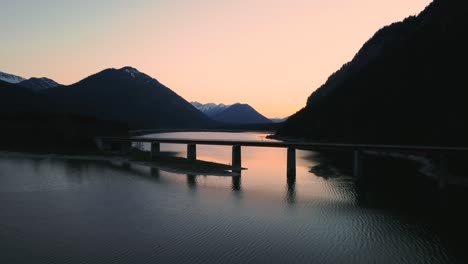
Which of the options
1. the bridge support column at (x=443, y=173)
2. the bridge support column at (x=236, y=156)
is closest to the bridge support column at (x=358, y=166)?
the bridge support column at (x=443, y=173)

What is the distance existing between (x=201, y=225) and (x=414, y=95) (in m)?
112

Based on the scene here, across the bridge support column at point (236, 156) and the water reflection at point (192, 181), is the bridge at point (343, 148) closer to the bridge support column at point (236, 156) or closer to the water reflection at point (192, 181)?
the bridge support column at point (236, 156)

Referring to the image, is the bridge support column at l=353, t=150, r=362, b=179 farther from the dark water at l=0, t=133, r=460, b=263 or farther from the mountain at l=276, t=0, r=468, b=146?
the mountain at l=276, t=0, r=468, b=146

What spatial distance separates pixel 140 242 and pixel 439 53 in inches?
4999

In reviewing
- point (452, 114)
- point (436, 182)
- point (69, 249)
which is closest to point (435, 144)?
point (452, 114)

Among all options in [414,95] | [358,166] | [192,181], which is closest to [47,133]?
[192,181]

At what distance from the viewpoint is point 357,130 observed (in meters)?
142

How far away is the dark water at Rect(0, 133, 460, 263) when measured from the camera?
2717cm

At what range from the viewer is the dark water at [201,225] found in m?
27.2

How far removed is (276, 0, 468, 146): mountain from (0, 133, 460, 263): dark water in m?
49.1

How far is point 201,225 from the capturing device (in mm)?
34875

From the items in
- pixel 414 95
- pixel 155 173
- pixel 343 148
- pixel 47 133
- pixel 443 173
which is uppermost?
pixel 414 95

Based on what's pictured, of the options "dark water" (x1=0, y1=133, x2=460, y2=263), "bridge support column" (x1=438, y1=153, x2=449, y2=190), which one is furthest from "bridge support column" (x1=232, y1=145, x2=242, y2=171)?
"bridge support column" (x1=438, y1=153, x2=449, y2=190)

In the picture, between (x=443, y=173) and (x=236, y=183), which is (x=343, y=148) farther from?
(x=236, y=183)
